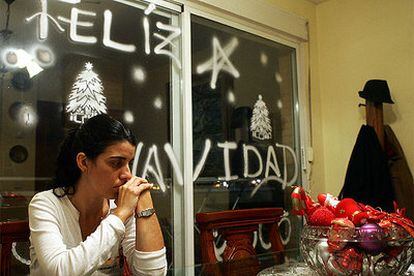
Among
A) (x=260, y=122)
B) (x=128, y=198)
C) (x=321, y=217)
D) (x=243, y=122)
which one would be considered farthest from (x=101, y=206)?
(x=260, y=122)

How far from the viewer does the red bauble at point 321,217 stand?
1.06 m

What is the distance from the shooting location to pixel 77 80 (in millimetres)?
1774

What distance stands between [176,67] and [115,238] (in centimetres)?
119

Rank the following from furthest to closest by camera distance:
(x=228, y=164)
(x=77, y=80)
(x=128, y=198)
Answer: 1. (x=228, y=164)
2. (x=77, y=80)
3. (x=128, y=198)

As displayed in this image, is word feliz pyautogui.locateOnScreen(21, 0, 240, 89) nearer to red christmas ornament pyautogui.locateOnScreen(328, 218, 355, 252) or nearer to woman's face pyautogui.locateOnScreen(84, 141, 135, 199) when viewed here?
woman's face pyautogui.locateOnScreen(84, 141, 135, 199)

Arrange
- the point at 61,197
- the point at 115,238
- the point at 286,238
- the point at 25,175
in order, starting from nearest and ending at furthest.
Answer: the point at 115,238 < the point at 61,197 < the point at 25,175 < the point at 286,238

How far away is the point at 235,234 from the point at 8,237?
86 cm

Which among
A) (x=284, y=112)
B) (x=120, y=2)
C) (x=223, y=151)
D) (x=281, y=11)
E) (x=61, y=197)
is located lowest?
(x=61, y=197)

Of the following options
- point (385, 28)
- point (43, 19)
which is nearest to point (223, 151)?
point (43, 19)

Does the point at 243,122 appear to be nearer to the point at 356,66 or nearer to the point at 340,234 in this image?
the point at 356,66

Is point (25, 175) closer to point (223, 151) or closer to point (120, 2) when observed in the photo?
point (120, 2)

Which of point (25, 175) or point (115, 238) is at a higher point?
point (25, 175)

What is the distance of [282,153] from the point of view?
107 inches

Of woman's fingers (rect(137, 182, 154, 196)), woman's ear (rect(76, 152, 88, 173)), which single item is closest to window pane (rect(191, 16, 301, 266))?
woman's fingers (rect(137, 182, 154, 196))
